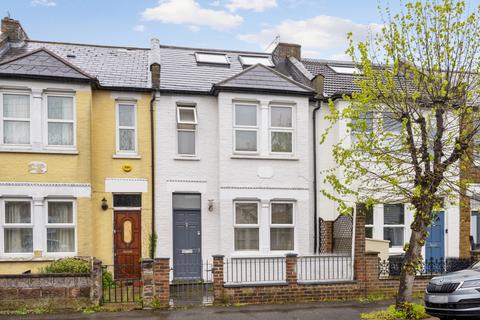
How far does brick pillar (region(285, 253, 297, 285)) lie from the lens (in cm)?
1202

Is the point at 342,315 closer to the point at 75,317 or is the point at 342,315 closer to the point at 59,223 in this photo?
the point at 75,317

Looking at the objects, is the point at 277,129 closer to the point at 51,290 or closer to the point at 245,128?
the point at 245,128

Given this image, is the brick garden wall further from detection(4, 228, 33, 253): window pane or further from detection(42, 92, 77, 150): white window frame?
detection(42, 92, 77, 150): white window frame

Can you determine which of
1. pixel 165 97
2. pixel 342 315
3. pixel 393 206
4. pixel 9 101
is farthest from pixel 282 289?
pixel 9 101

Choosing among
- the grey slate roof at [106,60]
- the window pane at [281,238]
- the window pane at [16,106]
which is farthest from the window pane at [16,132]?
the window pane at [281,238]

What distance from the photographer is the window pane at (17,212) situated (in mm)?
13578

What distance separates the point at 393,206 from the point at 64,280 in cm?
1088

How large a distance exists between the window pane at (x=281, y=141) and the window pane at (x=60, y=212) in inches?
264

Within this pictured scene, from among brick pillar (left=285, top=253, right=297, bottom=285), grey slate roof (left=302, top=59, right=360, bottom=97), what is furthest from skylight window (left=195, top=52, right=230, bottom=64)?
brick pillar (left=285, top=253, right=297, bottom=285)

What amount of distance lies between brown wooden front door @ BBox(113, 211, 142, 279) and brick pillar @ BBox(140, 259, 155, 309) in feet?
11.3

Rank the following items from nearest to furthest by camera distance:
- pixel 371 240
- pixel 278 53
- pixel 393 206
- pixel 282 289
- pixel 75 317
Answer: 1. pixel 75 317
2. pixel 282 289
3. pixel 371 240
4. pixel 393 206
5. pixel 278 53

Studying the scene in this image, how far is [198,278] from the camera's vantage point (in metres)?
14.6

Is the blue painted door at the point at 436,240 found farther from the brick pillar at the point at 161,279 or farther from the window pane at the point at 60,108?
the window pane at the point at 60,108

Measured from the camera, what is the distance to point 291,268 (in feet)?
39.5
